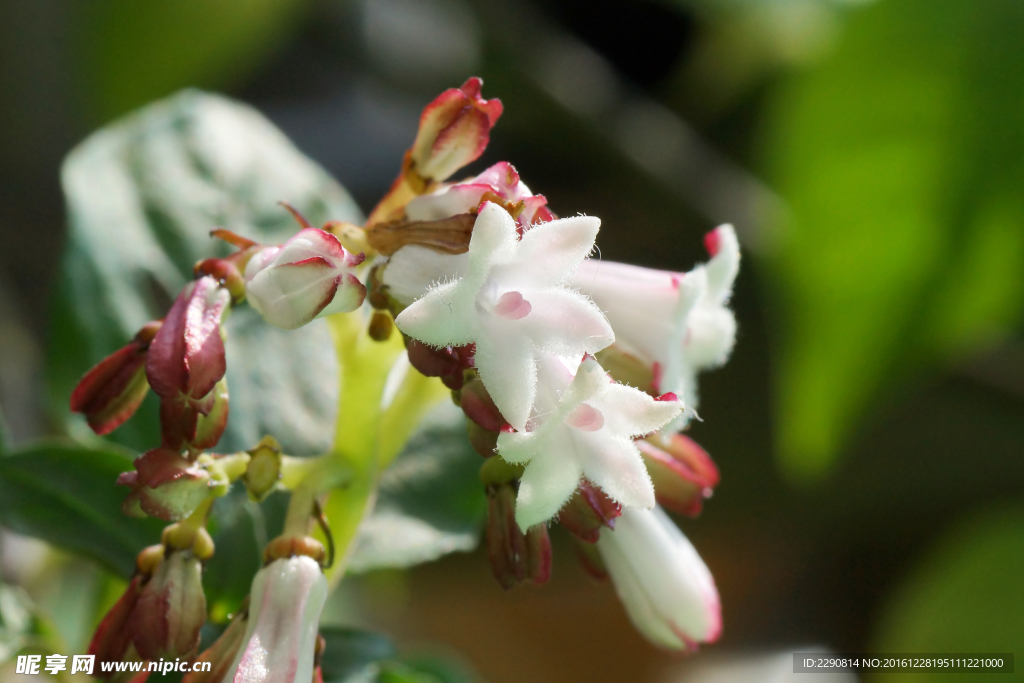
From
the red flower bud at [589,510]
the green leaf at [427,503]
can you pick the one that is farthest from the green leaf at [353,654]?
the red flower bud at [589,510]

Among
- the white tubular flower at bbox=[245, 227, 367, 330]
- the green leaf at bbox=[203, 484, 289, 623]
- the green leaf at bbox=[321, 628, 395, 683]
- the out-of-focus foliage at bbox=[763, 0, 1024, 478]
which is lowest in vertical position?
the green leaf at bbox=[321, 628, 395, 683]

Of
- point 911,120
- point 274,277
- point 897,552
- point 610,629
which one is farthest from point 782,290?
point 274,277

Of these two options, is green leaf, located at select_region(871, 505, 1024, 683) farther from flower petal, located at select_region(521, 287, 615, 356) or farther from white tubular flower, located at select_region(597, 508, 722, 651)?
flower petal, located at select_region(521, 287, 615, 356)

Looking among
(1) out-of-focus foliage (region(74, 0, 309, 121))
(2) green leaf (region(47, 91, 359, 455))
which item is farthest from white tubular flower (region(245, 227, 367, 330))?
(1) out-of-focus foliage (region(74, 0, 309, 121))

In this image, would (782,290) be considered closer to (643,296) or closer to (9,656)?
(643,296)

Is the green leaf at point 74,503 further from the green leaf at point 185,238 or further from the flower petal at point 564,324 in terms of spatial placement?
the flower petal at point 564,324

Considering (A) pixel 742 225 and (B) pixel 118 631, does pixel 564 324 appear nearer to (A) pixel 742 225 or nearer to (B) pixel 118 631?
(B) pixel 118 631

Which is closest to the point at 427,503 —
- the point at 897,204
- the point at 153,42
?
the point at 897,204
